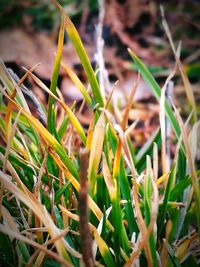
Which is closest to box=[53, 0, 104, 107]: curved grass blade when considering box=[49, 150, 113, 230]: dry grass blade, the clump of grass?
the clump of grass

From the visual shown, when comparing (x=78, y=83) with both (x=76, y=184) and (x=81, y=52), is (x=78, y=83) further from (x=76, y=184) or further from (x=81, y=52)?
(x=76, y=184)

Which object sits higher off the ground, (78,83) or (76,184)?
(78,83)

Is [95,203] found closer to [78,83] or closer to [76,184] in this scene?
[76,184]

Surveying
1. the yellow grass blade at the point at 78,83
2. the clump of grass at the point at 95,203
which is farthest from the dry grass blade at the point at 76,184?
the yellow grass blade at the point at 78,83

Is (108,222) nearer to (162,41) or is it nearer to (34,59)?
(34,59)

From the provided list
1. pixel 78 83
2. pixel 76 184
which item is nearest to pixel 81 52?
pixel 78 83

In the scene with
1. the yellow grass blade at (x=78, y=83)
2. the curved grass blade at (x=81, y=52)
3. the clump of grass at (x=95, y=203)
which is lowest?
the clump of grass at (x=95, y=203)

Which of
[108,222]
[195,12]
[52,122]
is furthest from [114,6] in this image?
[108,222]

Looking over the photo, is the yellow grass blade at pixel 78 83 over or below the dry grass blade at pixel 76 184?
over

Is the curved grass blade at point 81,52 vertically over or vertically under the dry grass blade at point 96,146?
over

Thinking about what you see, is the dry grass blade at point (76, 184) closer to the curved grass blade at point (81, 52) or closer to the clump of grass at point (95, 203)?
the clump of grass at point (95, 203)

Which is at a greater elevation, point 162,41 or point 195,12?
point 195,12
